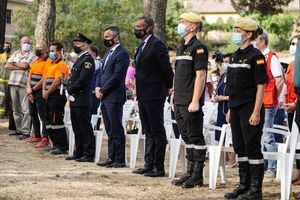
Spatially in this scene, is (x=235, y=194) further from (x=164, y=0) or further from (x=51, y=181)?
(x=164, y=0)

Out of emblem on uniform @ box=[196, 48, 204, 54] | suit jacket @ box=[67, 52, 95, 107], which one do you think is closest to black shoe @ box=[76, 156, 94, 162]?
suit jacket @ box=[67, 52, 95, 107]

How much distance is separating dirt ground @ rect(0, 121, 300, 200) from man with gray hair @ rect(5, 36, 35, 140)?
3.17 metres

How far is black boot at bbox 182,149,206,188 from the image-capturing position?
28.1ft

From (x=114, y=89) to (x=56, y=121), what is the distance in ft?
7.41

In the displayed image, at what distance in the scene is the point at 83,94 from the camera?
11.3m

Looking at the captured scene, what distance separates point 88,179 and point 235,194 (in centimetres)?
219

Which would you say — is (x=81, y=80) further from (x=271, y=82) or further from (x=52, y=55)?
(x=271, y=82)

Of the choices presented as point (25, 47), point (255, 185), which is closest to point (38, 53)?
point (25, 47)

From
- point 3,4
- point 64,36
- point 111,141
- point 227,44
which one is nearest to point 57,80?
point 111,141

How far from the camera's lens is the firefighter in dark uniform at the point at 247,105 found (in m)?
7.72

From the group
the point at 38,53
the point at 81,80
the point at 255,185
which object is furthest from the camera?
the point at 38,53

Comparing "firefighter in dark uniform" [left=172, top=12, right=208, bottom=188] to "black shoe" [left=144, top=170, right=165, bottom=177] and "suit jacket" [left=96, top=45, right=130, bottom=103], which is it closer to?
"black shoe" [left=144, top=170, right=165, bottom=177]

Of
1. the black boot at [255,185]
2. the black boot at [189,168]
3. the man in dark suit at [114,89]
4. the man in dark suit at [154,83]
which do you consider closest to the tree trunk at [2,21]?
the man in dark suit at [114,89]

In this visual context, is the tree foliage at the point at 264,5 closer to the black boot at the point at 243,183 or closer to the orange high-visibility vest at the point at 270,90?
the orange high-visibility vest at the point at 270,90
